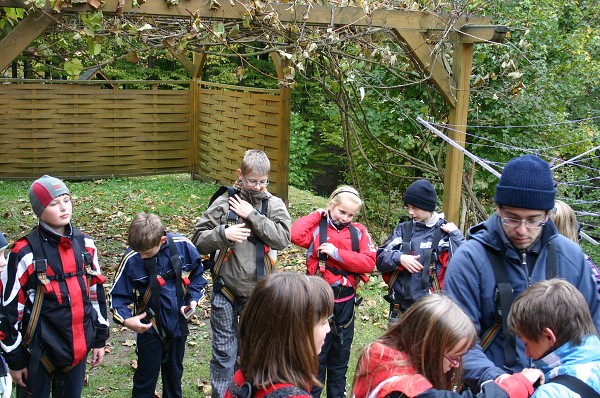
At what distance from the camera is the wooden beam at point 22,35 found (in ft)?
15.5

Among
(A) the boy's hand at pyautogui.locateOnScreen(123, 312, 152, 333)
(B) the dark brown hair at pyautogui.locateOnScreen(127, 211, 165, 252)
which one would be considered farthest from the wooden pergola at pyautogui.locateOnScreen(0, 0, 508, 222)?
(A) the boy's hand at pyautogui.locateOnScreen(123, 312, 152, 333)

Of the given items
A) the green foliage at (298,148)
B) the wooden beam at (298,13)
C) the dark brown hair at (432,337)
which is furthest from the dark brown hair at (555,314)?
the green foliage at (298,148)

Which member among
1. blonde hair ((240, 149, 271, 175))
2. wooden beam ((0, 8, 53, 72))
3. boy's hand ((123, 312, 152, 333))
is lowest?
boy's hand ((123, 312, 152, 333))

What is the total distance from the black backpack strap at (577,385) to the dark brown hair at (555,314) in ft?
0.39

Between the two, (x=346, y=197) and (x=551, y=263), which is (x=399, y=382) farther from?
(x=346, y=197)

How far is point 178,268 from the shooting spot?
4.09m

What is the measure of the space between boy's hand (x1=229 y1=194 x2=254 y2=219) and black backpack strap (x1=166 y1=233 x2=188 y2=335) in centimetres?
47

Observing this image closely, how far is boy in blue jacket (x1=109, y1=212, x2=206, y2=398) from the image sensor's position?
13.1 feet

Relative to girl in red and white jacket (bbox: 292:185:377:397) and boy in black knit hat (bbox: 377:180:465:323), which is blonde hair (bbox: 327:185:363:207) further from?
boy in black knit hat (bbox: 377:180:465:323)

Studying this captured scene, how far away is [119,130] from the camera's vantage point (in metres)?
13.8

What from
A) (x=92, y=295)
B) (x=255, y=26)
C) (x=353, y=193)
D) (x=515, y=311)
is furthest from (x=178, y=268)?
(x=255, y=26)

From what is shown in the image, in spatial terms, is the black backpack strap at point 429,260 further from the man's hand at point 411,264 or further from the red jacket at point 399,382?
the red jacket at point 399,382

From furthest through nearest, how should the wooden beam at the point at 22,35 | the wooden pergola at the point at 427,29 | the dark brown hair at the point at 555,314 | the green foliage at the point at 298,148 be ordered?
1. the green foliage at the point at 298,148
2. the wooden pergola at the point at 427,29
3. the wooden beam at the point at 22,35
4. the dark brown hair at the point at 555,314

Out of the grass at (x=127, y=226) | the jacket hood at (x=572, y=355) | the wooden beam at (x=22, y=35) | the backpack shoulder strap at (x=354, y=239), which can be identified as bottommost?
the grass at (x=127, y=226)
